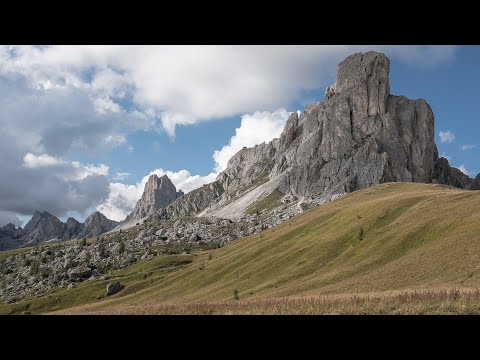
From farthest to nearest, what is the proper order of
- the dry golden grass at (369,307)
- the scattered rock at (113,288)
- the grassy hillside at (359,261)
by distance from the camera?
the scattered rock at (113,288)
the grassy hillside at (359,261)
the dry golden grass at (369,307)

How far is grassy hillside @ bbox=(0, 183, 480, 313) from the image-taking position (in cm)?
5166

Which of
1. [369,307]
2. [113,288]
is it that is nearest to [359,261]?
[369,307]

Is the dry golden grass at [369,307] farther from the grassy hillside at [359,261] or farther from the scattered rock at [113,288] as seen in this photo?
the scattered rock at [113,288]

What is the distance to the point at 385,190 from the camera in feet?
500

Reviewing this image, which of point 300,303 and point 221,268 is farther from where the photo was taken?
point 221,268

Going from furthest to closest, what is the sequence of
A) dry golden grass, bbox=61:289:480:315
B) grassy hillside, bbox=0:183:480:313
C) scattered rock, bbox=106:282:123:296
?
scattered rock, bbox=106:282:123:296, grassy hillside, bbox=0:183:480:313, dry golden grass, bbox=61:289:480:315

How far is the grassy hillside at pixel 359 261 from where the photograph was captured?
169 ft

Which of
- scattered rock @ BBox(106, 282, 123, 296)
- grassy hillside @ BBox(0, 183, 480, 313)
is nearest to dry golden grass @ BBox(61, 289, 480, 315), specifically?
grassy hillside @ BBox(0, 183, 480, 313)

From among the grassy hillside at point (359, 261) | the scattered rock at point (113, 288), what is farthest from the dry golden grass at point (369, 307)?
the scattered rock at point (113, 288)

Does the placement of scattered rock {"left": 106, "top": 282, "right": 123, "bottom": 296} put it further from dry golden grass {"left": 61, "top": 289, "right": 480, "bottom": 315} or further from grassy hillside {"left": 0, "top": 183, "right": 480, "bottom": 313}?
dry golden grass {"left": 61, "top": 289, "right": 480, "bottom": 315}
